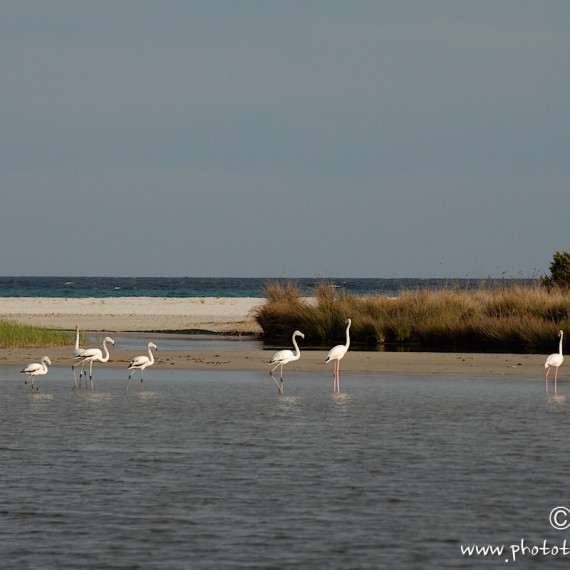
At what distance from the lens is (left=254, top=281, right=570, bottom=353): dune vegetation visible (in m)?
30.8

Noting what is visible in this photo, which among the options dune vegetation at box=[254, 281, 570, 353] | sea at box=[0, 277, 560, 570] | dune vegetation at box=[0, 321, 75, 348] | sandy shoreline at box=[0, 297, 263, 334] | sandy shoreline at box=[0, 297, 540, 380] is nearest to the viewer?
sea at box=[0, 277, 560, 570]

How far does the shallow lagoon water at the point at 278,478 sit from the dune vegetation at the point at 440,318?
9970mm

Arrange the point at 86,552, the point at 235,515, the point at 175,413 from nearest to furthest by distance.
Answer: the point at 86,552
the point at 235,515
the point at 175,413

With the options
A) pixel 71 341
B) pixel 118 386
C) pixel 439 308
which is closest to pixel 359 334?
pixel 439 308

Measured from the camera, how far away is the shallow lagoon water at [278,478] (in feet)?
31.9

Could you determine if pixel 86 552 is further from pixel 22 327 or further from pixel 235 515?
pixel 22 327

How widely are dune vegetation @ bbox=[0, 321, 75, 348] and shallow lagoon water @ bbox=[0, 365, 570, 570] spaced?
10245 millimetres

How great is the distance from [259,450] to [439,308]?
63.1ft

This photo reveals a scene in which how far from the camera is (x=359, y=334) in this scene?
3406cm

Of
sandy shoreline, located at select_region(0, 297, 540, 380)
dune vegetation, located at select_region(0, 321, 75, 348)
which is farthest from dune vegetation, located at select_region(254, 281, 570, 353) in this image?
dune vegetation, located at select_region(0, 321, 75, 348)

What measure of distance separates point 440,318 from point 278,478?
20.5 m
